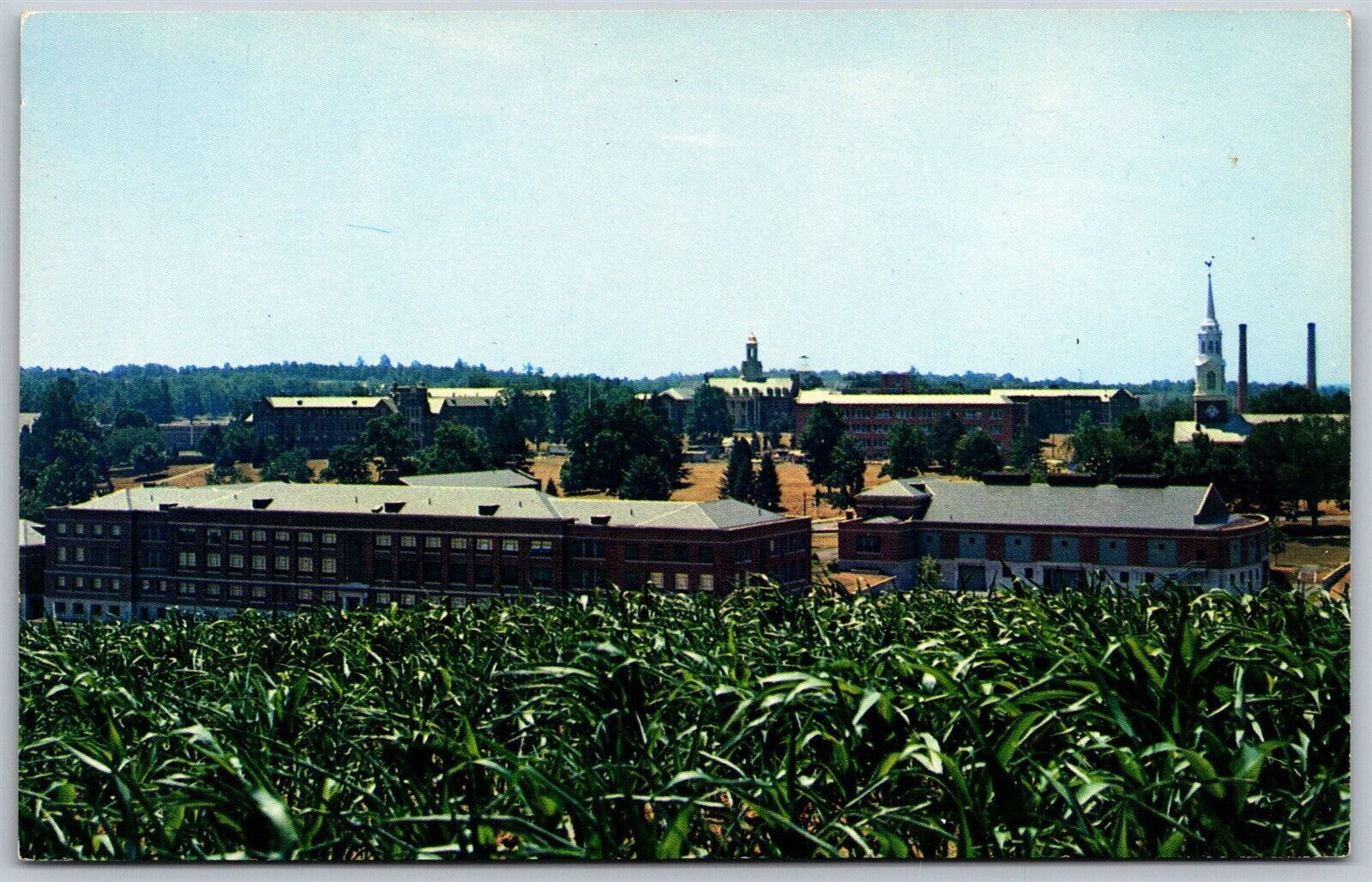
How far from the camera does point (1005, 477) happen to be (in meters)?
8.26

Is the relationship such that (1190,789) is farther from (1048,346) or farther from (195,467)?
(195,467)

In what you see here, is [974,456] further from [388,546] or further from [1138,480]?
[388,546]

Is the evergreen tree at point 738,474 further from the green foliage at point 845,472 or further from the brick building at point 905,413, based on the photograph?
the green foliage at point 845,472

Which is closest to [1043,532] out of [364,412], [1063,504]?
[1063,504]

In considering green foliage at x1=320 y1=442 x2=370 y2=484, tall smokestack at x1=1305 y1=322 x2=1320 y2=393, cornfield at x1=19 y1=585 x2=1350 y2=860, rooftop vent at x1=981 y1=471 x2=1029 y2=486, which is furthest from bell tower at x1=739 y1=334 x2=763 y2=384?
cornfield at x1=19 y1=585 x2=1350 y2=860


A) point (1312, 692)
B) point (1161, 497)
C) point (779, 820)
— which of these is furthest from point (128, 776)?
point (1161, 497)

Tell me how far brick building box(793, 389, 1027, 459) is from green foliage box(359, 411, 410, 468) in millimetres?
2448

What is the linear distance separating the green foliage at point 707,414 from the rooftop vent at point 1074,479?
6.24 feet

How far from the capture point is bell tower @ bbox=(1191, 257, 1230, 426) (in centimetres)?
662

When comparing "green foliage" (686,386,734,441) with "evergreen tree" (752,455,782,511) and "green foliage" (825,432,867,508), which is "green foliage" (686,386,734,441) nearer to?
"evergreen tree" (752,455,782,511)

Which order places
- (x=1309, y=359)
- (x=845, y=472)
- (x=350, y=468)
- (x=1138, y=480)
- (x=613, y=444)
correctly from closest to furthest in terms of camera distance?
(x=1309, y=359) → (x=1138, y=480) → (x=613, y=444) → (x=845, y=472) → (x=350, y=468)

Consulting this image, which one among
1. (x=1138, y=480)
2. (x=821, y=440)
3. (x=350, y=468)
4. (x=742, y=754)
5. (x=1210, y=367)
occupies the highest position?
(x=1210, y=367)

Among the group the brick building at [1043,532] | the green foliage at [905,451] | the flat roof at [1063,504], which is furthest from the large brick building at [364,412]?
Answer: the flat roof at [1063,504]

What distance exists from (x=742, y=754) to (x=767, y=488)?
16.8 feet
